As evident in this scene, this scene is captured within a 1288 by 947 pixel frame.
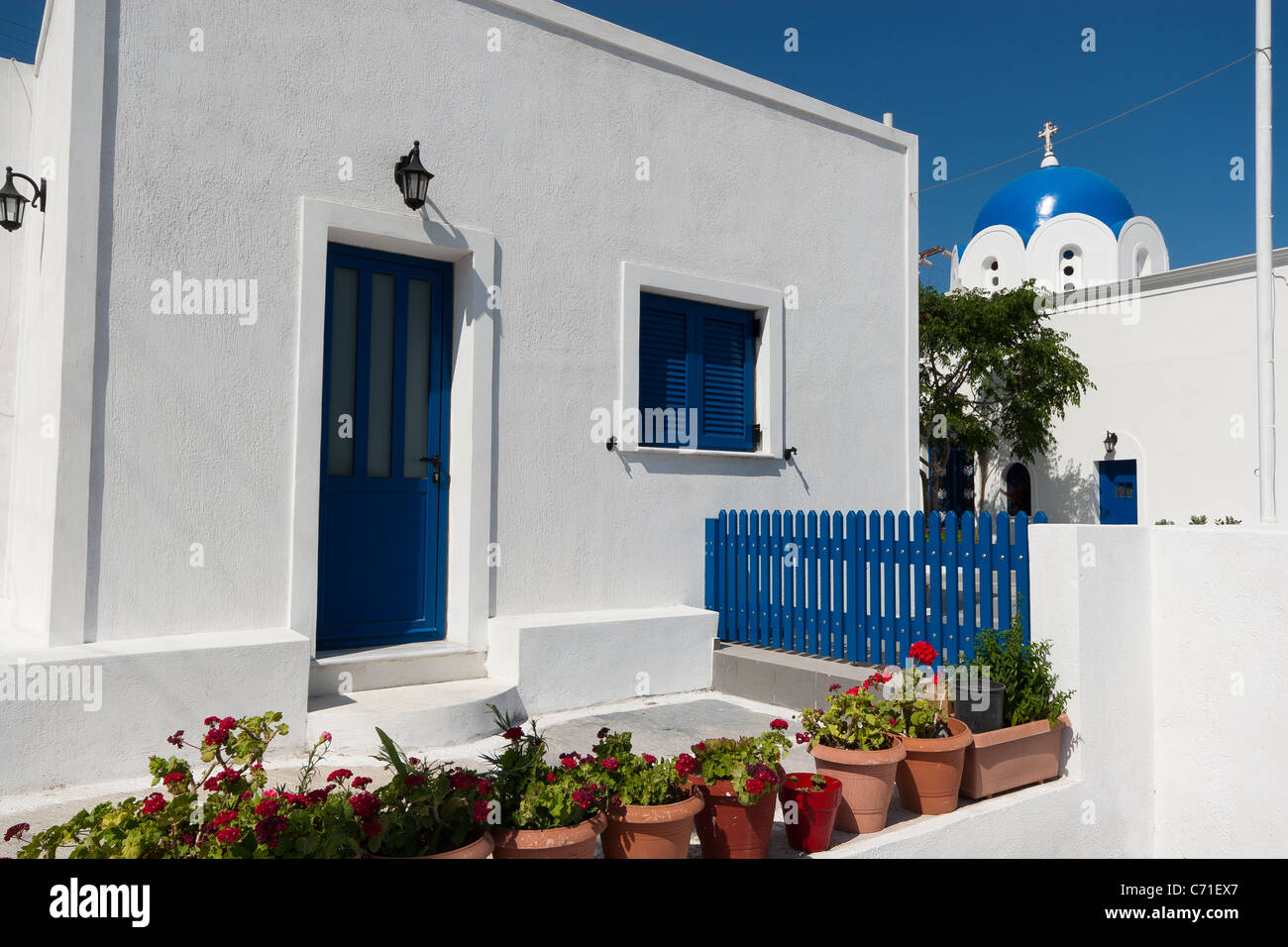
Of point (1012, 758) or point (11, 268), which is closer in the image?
point (1012, 758)

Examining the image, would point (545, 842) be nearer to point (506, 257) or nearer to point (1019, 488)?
point (506, 257)

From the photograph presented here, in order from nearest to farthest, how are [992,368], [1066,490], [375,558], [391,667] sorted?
[391,667], [375,558], [992,368], [1066,490]

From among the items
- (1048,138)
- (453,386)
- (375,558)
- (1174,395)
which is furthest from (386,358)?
(1048,138)

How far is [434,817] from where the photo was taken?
2.84m

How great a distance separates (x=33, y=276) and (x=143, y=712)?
3352 mm

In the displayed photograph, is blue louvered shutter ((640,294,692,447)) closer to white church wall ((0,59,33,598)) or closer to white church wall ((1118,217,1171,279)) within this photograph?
white church wall ((0,59,33,598))

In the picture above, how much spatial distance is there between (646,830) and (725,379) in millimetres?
5309

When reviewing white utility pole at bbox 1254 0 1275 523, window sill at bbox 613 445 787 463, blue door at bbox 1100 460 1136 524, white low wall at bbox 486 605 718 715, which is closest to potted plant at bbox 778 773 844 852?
white low wall at bbox 486 605 718 715

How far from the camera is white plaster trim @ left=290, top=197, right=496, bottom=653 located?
5621 millimetres

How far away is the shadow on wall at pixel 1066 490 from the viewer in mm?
19688

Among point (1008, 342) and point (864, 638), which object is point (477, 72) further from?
point (1008, 342)

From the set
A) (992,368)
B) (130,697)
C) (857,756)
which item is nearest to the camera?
(857,756)

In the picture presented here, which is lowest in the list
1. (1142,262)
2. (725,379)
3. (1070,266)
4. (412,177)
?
(725,379)
